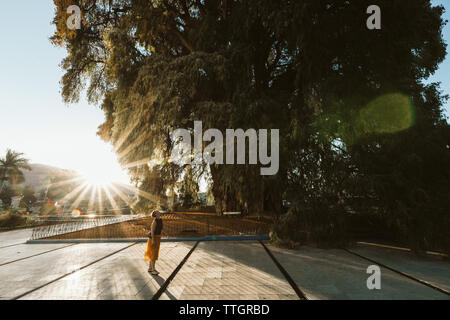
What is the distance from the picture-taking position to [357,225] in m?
11.6

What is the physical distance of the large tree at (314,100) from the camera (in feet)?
30.3

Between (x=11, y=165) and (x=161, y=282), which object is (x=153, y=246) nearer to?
(x=161, y=282)

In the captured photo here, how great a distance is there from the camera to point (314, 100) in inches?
407

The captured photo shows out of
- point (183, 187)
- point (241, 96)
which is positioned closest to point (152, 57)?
point (241, 96)

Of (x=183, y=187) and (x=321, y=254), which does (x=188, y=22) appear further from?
(x=321, y=254)

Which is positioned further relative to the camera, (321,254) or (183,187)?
(183,187)

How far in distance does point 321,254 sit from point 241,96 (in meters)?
7.52
